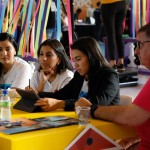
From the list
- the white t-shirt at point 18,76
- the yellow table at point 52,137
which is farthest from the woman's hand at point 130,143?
the white t-shirt at point 18,76

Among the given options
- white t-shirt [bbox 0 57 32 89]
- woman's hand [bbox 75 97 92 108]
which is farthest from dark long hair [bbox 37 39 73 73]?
woman's hand [bbox 75 97 92 108]

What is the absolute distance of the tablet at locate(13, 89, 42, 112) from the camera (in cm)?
265

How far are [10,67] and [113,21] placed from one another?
2.66 metres

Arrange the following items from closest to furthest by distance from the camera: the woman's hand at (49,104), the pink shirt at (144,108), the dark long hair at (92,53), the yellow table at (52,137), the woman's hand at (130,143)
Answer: the yellow table at (52,137), the pink shirt at (144,108), the woman's hand at (130,143), the woman's hand at (49,104), the dark long hair at (92,53)

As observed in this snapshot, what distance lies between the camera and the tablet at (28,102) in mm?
2646

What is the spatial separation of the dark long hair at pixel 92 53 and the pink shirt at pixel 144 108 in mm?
709

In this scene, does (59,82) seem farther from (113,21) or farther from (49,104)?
(113,21)

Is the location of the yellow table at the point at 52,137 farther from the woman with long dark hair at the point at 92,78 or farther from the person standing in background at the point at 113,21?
the person standing in background at the point at 113,21

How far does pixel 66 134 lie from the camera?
2.12m

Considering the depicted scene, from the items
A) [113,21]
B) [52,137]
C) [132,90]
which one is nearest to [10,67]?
[52,137]

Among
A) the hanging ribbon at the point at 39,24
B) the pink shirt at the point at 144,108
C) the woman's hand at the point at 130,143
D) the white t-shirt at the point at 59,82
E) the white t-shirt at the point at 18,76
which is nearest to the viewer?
the pink shirt at the point at 144,108

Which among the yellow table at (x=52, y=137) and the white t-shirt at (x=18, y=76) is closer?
the yellow table at (x=52, y=137)

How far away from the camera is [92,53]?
9.48 ft

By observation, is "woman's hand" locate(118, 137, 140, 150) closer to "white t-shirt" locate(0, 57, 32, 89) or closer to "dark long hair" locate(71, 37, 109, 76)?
"dark long hair" locate(71, 37, 109, 76)
